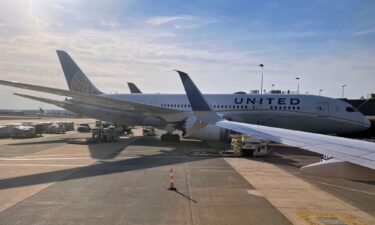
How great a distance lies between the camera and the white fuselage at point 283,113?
2798 cm

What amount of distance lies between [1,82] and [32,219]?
17.0 m

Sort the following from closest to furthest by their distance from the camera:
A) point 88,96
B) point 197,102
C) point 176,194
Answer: point 176,194 < point 197,102 < point 88,96

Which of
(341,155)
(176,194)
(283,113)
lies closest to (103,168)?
(176,194)

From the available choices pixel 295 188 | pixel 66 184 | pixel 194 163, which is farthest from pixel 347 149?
pixel 194 163

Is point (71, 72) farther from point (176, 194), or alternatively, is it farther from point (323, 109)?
point (176, 194)

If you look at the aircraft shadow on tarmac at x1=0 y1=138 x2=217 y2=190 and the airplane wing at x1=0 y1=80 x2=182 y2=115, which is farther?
the airplane wing at x1=0 y1=80 x2=182 y2=115

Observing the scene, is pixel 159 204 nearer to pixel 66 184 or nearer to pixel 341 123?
pixel 66 184

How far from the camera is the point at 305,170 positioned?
575cm

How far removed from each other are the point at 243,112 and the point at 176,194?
63.3 ft

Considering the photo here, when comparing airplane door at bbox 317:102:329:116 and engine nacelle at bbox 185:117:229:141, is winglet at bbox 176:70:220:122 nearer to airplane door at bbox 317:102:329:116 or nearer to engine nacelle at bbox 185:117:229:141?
engine nacelle at bbox 185:117:229:141

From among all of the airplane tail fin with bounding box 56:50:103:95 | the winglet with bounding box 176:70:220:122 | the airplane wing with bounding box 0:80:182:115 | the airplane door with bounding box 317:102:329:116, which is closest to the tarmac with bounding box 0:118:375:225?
the winglet with bounding box 176:70:220:122

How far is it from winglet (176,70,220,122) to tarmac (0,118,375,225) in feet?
7.94

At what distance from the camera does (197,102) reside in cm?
1533

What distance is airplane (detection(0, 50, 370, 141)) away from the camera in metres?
27.3
